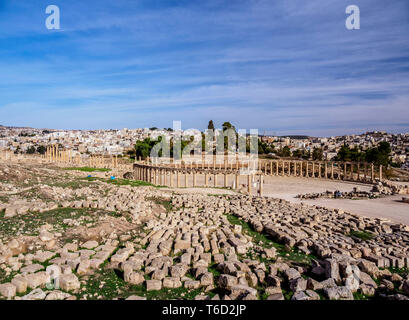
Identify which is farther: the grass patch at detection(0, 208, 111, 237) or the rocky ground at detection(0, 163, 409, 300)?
the grass patch at detection(0, 208, 111, 237)

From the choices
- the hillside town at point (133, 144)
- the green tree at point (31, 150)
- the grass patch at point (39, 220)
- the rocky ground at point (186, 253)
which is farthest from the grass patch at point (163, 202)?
the green tree at point (31, 150)

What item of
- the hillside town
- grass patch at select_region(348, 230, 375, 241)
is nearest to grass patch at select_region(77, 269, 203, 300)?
grass patch at select_region(348, 230, 375, 241)

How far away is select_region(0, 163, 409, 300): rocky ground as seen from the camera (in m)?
6.62

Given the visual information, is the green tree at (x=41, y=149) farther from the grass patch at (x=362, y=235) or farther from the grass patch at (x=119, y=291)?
the grass patch at (x=119, y=291)

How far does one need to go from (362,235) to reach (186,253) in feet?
24.5

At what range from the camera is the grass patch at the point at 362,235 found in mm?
11797

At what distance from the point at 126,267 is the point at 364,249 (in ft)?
22.2

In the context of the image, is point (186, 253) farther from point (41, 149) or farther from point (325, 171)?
point (41, 149)

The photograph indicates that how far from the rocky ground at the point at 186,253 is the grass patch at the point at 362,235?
0.04m

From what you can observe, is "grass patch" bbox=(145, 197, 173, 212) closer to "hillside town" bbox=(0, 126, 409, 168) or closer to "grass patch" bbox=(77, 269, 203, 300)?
"grass patch" bbox=(77, 269, 203, 300)

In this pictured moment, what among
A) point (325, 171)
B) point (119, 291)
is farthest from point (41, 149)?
point (119, 291)

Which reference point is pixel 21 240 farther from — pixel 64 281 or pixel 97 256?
pixel 64 281

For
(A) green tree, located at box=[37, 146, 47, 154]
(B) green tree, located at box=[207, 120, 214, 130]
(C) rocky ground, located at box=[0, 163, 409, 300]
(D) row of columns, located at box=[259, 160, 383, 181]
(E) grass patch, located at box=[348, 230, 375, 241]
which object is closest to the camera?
(C) rocky ground, located at box=[0, 163, 409, 300]

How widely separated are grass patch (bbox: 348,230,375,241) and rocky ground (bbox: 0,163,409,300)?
43 millimetres
